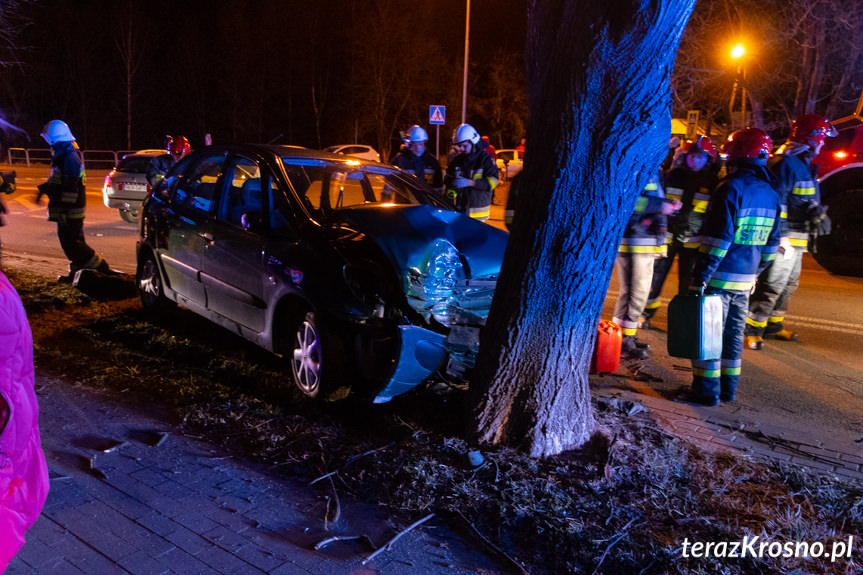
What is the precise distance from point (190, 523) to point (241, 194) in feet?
8.99

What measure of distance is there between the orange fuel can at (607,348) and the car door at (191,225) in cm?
311

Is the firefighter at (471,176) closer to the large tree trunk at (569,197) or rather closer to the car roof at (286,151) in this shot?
the car roof at (286,151)

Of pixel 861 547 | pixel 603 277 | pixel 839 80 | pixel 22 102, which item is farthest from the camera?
pixel 22 102

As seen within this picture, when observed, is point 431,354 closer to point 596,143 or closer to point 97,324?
point 596,143

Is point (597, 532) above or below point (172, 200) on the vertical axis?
below

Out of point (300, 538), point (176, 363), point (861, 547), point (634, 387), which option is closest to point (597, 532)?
point (861, 547)

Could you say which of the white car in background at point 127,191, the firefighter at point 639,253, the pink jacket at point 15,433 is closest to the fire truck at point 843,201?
the firefighter at point 639,253

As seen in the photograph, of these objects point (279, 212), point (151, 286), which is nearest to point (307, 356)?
point (279, 212)

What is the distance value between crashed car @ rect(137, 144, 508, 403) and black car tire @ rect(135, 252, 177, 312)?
75 centimetres

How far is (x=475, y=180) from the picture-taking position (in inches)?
297

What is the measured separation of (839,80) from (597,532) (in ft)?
84.3

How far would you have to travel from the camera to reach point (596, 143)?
3.23 m

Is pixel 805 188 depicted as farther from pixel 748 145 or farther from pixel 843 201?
pixel 843 201

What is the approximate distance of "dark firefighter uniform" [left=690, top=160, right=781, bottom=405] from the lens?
457 centimetres
